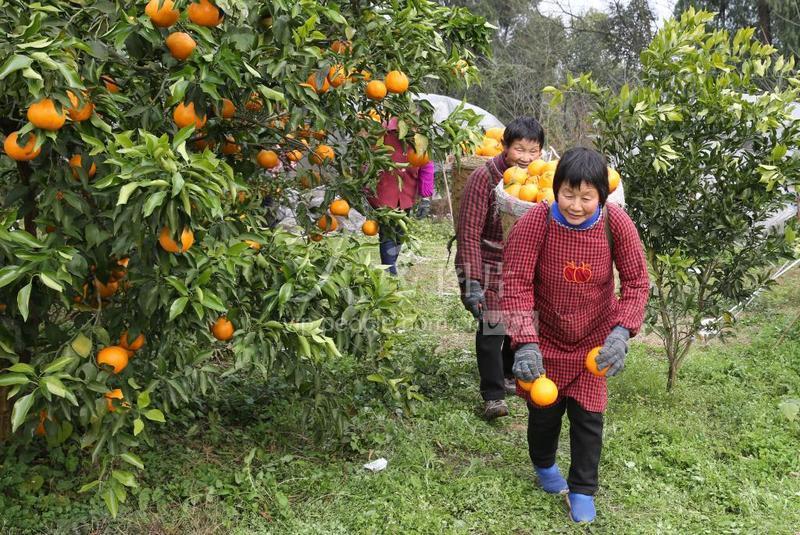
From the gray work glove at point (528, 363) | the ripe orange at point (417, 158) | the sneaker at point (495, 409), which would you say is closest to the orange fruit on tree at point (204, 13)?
the ripe orange at point (417, 158)

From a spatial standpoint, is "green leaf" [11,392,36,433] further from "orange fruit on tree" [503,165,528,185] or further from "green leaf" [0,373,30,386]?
"orange fruit on tree" [503,165,528,185]

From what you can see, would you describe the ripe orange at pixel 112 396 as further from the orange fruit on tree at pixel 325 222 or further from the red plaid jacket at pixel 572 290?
the red plaid jacket at pixel 572 290

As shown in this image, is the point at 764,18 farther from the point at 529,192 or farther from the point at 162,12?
the point at 162,12

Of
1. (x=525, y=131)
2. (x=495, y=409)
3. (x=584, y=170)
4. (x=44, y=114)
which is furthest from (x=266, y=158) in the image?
(x=495, y=409)

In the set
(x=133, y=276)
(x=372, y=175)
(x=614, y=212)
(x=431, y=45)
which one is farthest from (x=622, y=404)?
(x=133, y=276)

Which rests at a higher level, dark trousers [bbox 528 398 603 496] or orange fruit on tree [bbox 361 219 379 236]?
orange fruit on tree [bbox 361 219 379 236]

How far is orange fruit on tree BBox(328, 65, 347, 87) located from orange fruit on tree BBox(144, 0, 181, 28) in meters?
0.68

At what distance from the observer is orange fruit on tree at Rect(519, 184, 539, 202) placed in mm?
3332

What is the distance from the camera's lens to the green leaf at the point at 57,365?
2188mm

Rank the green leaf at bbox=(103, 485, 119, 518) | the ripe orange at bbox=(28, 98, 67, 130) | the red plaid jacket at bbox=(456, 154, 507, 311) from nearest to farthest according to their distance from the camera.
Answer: the ripe orange at bbox=(28, 98, 67, 130) < the green leaf at bbox=(103, 485, 119, 518) < the red plaid jacket at bbox=(456, 154, 507, 311)

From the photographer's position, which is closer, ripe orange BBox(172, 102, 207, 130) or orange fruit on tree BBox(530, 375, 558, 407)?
ripe orange BBox(172, 102, 207, 130)

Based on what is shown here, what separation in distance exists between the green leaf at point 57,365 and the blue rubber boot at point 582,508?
6.12 feet

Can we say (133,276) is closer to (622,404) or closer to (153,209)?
(153,209)

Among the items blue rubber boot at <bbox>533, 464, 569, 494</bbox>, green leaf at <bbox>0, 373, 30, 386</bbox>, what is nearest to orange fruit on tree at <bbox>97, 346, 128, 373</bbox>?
green leaf at <bbox>0, 373, 30, 386</bbox>
